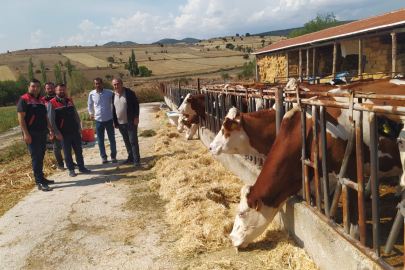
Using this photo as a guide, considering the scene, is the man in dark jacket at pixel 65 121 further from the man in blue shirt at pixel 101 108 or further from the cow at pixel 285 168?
the cow at pixel 285 168

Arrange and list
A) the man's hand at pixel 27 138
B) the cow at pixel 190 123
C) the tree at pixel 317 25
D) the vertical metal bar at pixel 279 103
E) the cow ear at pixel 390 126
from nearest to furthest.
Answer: the cow ear at pixel 390 126, the vertical metal bar at pixel 279 103, the man's hand at pixel 27 138, the cow at pixel 190 123, the tree at pixel 317 25

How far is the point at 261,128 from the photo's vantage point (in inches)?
175

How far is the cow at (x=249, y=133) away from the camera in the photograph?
174 inches

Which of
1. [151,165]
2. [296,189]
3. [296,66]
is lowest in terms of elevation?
[151,165]

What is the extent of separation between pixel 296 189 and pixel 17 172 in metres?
6.74

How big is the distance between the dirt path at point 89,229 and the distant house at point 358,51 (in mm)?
5546

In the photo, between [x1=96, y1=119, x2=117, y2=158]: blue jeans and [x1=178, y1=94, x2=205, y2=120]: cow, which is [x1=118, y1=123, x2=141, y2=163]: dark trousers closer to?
[x1=96, y1=119, x2=117, y2=158]: blue jeans

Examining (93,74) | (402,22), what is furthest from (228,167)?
(93,74)

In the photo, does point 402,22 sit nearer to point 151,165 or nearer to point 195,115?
point 195,115

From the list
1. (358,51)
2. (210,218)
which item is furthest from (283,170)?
(358,51)

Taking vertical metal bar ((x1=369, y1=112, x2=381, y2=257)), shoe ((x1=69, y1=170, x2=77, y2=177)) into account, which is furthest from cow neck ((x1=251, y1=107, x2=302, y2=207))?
shoe ((x1=69, y1=170, x2=77, y2=177))

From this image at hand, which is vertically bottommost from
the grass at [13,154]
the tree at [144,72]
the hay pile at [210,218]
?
the grass at [13,154]

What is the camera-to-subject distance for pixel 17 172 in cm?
750

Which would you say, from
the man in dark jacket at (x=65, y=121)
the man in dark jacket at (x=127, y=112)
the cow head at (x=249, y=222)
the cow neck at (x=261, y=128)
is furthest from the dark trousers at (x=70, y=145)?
the cow head at (x=249, y=222)
